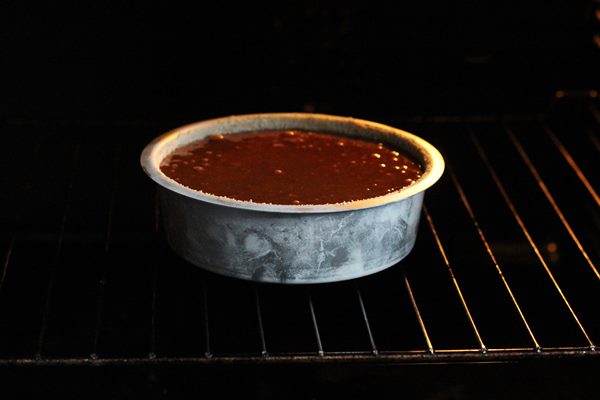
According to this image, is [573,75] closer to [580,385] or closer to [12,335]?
[580,385]

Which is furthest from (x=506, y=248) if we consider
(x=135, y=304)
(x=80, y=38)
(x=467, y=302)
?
(x=80, y=38)

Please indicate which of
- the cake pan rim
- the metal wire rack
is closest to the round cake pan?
the cake pan rim

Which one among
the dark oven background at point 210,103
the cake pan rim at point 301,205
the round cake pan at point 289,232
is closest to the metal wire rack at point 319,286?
the dark oven background at point 210,103

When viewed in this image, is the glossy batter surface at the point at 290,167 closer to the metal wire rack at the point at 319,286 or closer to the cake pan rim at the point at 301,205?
the cake pan rim at the point at 301,205

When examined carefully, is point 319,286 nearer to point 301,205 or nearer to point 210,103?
point 301,205

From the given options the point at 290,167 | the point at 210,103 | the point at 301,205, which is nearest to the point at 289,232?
the point at 301,205

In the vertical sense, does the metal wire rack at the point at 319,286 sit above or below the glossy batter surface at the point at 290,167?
below

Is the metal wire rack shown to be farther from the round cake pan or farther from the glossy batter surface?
the glossy batter surface
